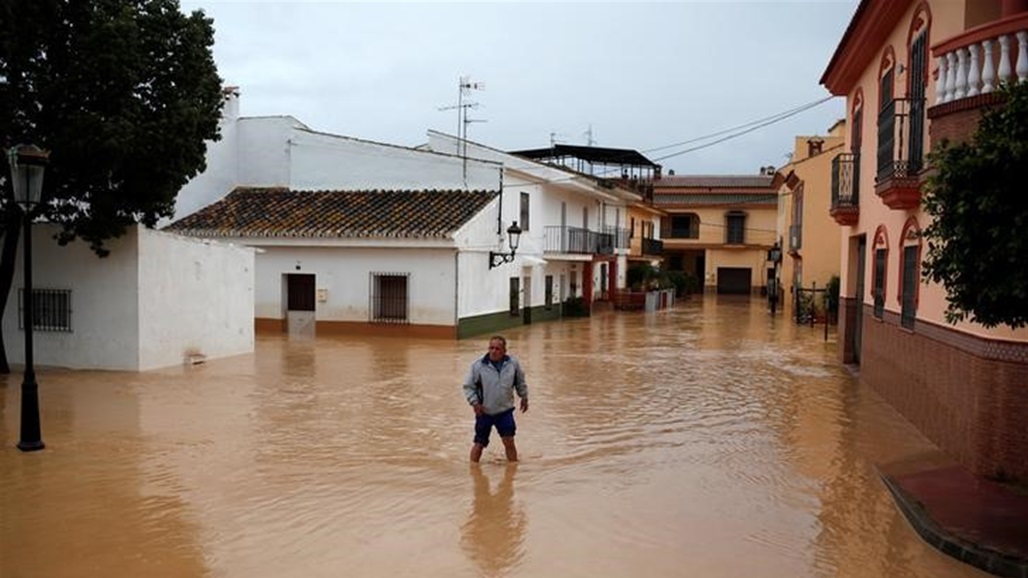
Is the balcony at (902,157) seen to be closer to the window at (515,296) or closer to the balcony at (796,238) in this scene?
the window at (515,296)

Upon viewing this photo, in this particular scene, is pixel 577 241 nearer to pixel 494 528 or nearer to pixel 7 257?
pixel 7 257

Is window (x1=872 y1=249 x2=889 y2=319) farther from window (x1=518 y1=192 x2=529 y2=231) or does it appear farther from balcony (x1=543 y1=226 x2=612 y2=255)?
balcony (x1=543 y1=226 x2=612 y2=255)

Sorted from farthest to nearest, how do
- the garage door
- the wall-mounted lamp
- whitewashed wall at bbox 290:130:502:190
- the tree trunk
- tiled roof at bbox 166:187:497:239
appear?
the garage door
whitewashed wall at bbox 290:130:502:190
the wall-mounted lamp
tiled roof at bbox 166:187:497:239
the tree trunk

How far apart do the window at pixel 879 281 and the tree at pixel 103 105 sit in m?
11.7

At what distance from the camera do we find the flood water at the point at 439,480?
630 centimetres

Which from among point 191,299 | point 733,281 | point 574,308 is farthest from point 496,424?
point 733,281

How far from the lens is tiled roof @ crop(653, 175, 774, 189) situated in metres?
57.6

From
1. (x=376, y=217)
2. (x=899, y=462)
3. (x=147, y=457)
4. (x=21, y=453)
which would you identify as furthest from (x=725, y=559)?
(x=376, y=217)

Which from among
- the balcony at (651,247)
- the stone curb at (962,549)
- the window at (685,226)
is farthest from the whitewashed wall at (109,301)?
Result: the window at (685,226)

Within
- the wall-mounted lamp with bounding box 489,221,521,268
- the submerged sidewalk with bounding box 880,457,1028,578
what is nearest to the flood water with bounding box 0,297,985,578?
the submerged sidewalk with bounding box 880,457,1028,578

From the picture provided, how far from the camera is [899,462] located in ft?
30.9

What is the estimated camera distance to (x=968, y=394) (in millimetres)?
8719

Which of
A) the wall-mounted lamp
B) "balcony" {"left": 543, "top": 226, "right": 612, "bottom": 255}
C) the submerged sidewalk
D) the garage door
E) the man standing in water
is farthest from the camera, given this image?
the garage door

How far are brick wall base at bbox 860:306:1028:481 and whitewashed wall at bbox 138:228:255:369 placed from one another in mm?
12736
